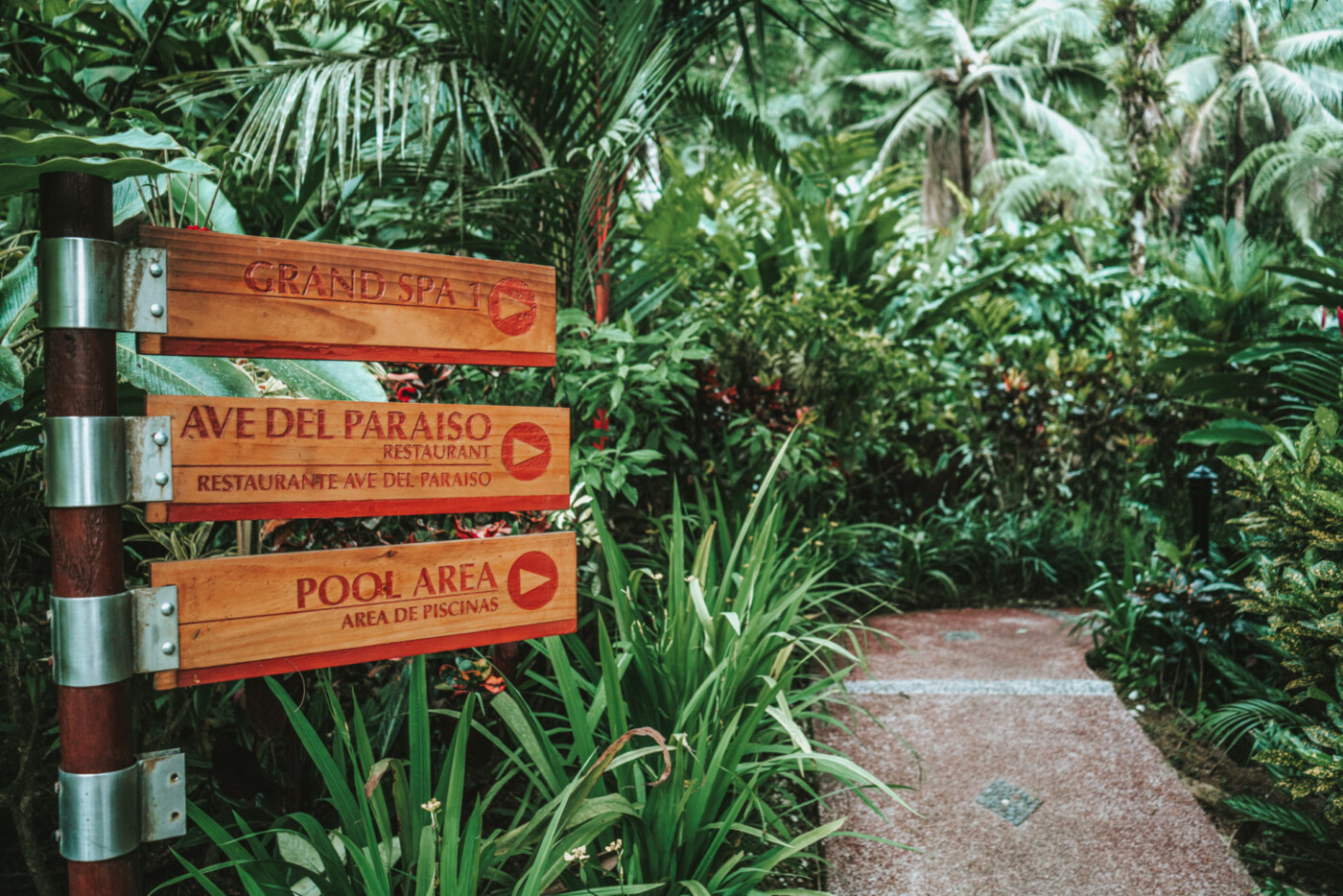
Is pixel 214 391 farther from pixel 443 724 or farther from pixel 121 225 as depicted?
pixel 443 724

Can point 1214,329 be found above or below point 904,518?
above

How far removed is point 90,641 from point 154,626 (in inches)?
3.0

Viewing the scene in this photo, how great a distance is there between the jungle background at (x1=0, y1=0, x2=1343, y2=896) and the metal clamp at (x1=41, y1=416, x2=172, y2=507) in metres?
0.28

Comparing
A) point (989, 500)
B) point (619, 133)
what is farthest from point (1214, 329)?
point (619, 133)

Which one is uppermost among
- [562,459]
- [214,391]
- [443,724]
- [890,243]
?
[890,243]

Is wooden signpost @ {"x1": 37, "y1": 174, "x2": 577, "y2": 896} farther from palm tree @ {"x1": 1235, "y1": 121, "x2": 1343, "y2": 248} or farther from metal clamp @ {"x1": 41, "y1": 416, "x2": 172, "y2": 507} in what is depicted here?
palm tree @ {"x1": 1235, "y1": 121, "x2": 1343, "y2": 248}

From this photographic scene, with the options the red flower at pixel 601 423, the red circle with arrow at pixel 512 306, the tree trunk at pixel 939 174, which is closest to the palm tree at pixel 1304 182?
the tree trunk at pixel 939 174

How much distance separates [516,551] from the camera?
1459 millimetres

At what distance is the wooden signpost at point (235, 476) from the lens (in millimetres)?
1142

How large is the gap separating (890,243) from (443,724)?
4.14 metres

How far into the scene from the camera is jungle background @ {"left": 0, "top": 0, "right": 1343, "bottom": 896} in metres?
1.58

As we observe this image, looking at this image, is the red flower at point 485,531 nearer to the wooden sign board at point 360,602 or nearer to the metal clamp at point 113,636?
the wooden sign board at point 360,602

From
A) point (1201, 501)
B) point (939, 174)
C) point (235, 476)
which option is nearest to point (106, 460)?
point (235, 476)

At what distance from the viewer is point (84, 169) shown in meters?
1.08
